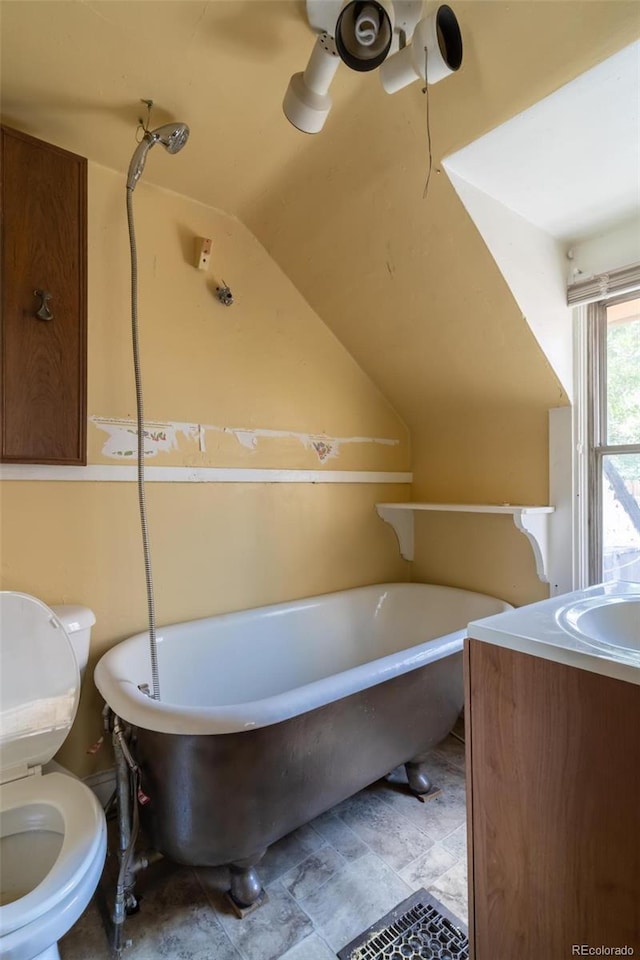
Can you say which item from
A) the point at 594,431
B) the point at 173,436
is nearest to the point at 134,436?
the point at 173,436

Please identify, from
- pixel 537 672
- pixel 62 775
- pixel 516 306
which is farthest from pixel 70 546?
pixel 516 306

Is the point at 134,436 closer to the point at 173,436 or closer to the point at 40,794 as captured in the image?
the point at 173,436

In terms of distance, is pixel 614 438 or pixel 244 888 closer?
pixel 244 888

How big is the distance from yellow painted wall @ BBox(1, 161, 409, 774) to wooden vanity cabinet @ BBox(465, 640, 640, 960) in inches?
49.4

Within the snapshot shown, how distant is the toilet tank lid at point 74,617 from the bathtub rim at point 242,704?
13 centimetres

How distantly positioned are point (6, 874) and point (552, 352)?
231cm

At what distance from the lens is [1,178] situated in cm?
130

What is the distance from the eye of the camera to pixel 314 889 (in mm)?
1302

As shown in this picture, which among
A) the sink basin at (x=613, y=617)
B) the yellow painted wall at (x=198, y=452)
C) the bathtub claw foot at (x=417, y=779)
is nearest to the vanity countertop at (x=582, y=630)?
the sink basin at (x=613, y=617)

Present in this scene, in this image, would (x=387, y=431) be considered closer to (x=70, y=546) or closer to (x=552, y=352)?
(x=552, y=352)

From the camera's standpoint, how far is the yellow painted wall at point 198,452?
1556mm

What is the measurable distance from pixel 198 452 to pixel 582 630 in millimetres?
1445

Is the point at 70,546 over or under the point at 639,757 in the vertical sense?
over

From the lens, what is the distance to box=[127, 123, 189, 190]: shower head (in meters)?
1.34
